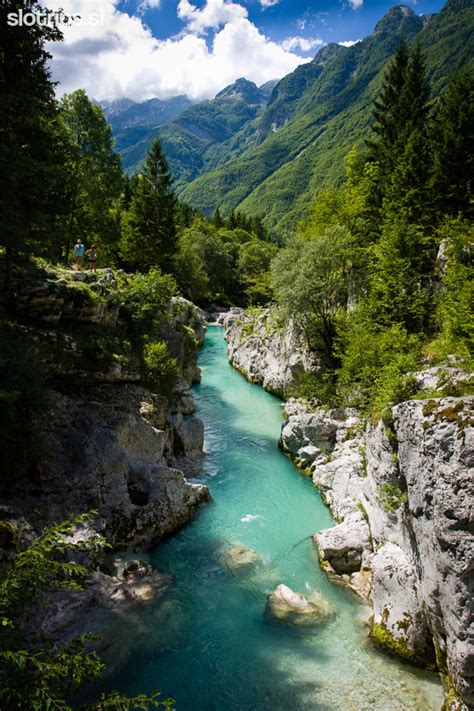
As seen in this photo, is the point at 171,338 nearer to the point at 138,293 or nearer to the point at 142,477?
the point at 138,293

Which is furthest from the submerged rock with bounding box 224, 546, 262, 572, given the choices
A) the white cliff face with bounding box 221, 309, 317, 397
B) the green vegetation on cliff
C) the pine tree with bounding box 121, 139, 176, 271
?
the pine tree with bounding box 121, 139, 176, 271

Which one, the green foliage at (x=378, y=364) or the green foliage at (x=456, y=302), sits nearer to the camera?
the green foliage at (x=378, y=364)

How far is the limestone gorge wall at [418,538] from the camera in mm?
8133

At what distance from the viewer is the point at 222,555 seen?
1343 centimetres

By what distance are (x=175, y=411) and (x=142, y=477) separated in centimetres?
636

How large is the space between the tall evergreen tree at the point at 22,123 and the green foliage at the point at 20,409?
346cm

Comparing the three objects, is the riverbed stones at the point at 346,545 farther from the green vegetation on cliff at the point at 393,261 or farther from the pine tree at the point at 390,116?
the pine tree at the point at 390,116

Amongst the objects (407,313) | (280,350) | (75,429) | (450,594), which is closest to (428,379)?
(450,594)

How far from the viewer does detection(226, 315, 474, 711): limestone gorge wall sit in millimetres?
8133

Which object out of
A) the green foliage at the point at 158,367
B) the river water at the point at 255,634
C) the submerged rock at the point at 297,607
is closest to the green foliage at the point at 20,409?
the river water at the point at 255,634

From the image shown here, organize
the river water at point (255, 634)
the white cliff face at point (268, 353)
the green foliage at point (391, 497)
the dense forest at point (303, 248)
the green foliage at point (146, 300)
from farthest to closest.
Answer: the white cliff face at point (268, 353) < the green foliage at point (146, 300) < the green foliage at point (391, 497) < the river water at point (255, 634) < the dense forest at point (303, 248)

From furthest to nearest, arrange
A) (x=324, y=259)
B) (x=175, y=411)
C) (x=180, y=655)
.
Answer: (x=324, y=259) → (x=175, y=411) → (x=180, y=655)

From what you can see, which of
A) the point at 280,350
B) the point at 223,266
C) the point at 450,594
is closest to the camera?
the point at 450,594

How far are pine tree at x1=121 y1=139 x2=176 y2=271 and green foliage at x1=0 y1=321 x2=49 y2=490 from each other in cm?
3668
